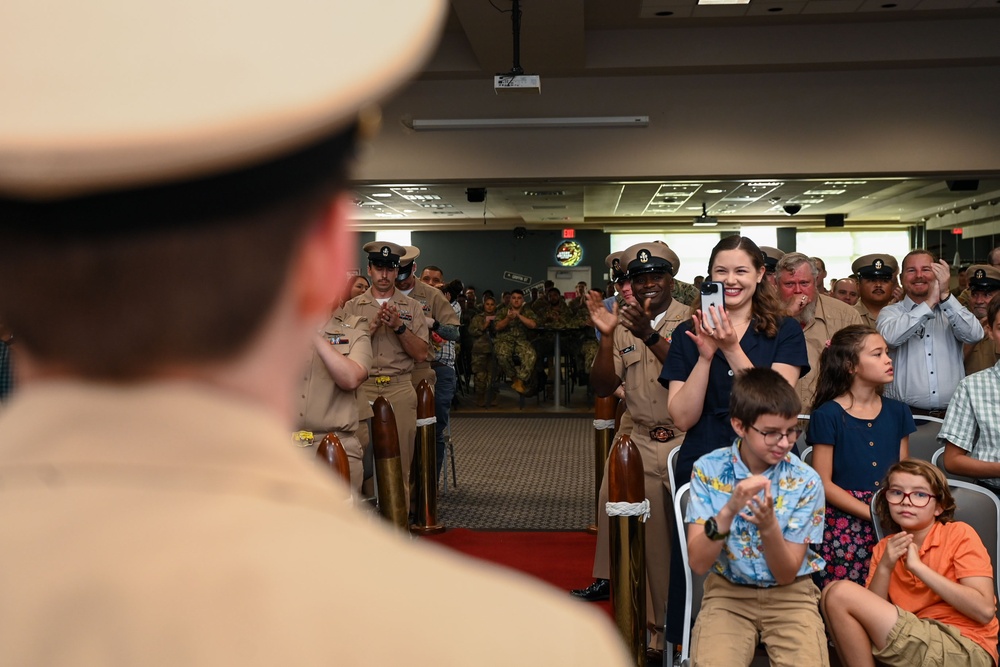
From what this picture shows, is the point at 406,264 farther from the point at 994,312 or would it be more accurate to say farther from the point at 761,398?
the point at 761,398

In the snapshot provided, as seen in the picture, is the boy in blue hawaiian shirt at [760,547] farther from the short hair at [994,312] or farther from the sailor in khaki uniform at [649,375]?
the short hair at [994,312]

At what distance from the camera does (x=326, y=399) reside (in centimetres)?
399

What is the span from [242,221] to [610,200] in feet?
56.7

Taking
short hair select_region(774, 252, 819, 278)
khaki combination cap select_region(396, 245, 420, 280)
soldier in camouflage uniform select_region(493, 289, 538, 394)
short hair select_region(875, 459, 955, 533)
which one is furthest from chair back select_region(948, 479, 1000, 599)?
soldier in camouflage uniform select_region(493, 289, 538, 394)

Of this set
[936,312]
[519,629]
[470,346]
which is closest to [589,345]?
[470,346]

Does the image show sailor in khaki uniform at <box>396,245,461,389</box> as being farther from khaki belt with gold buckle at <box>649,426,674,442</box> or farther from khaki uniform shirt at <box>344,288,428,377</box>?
khaki belt with gold buckle at <box>649,426,674,442</box>

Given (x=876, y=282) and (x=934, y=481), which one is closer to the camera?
(x=934, y=481)

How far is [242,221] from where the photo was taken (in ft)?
1.28

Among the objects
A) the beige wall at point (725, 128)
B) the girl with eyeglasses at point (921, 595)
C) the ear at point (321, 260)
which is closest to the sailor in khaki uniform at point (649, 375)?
the girl with eyeglasses at point (921, 595)

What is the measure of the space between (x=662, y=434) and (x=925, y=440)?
4.06ft

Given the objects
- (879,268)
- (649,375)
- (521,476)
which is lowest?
(521,476)

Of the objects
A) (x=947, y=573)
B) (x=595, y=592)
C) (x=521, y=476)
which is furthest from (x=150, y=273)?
(x=521, y=476)

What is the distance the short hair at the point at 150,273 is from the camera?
38 centimetres

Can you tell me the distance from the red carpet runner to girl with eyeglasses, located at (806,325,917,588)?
1.67 meters
